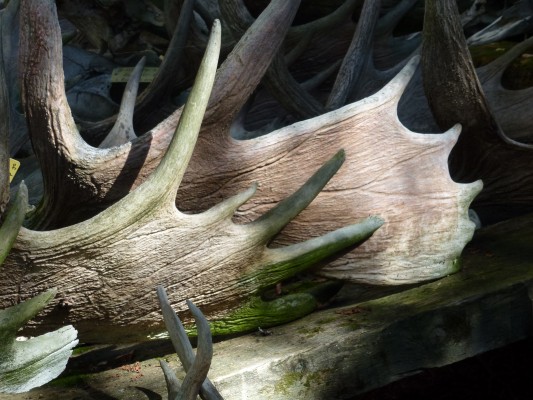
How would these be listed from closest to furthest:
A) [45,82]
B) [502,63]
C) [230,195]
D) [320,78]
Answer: [45,82] < [230,195] < [502,63] < [320,78]

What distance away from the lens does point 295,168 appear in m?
2.83

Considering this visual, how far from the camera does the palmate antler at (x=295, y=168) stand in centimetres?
255

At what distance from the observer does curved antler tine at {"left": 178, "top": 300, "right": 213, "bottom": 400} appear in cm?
212

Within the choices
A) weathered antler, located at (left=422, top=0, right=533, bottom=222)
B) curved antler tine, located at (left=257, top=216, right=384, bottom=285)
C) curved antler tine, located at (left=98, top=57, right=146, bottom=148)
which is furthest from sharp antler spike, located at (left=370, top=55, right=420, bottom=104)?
curved antler tine, located at (left=98, top=57, right=146, bottom=148)

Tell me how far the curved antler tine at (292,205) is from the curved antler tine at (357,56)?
729 millimetres

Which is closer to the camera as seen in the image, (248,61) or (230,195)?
(248,61)

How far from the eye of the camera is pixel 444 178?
297cm

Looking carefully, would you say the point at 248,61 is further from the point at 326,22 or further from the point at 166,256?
the point at 326,22

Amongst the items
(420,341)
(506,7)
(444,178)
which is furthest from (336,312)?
(506,7)

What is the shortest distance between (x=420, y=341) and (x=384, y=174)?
0.49 metres

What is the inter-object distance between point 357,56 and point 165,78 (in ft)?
2.29

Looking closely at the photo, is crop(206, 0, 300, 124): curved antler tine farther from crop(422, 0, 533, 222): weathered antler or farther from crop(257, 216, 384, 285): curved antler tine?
crop(422, 0, 533, 222): weathered antler

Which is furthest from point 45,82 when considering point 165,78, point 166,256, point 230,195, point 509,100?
point 509,100

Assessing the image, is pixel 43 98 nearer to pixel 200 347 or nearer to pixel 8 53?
pixel 200 347
